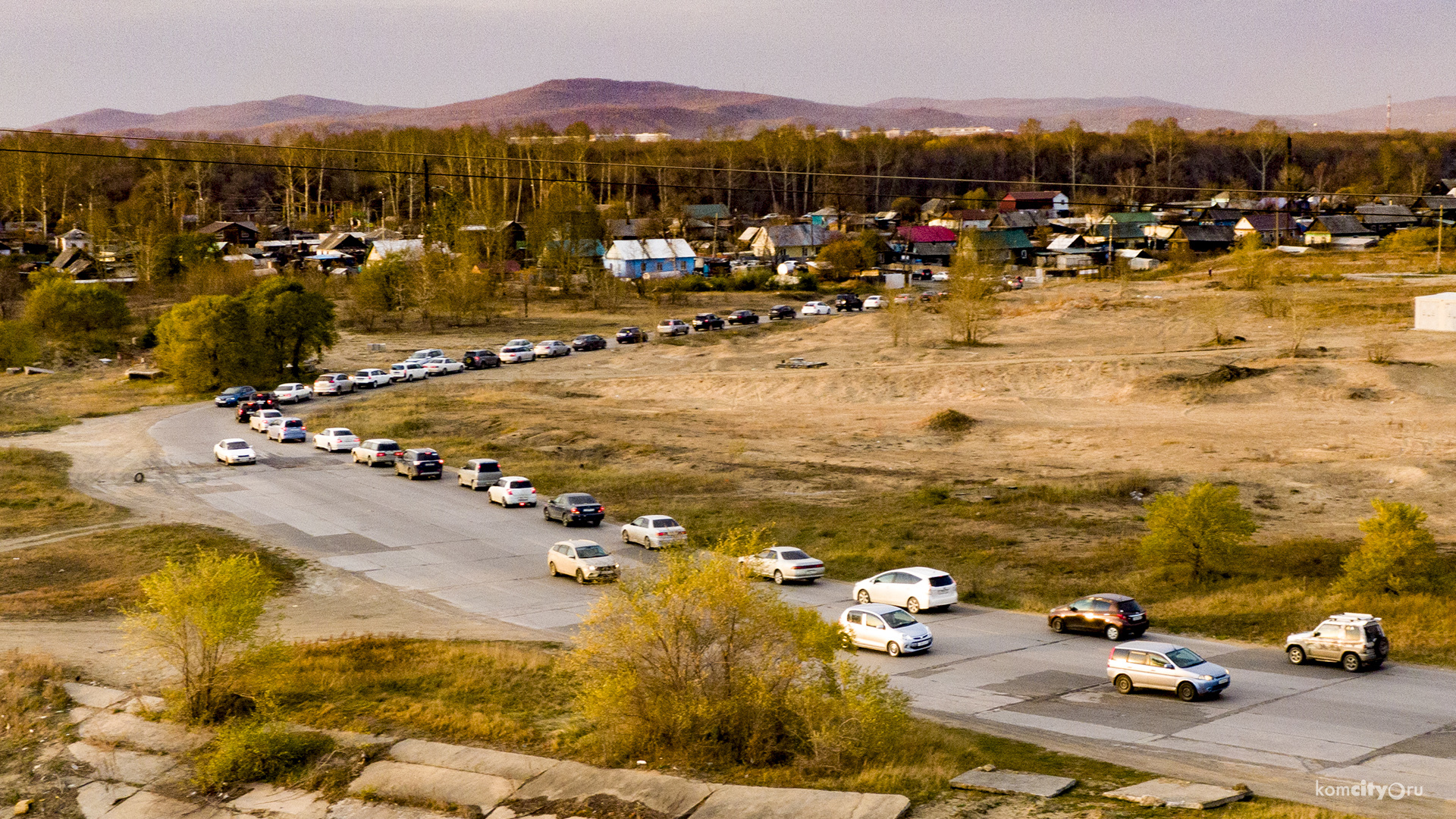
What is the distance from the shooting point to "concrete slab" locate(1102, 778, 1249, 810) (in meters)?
14.9

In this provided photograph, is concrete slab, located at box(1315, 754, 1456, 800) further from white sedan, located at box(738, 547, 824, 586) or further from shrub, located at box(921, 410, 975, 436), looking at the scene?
shrub, located at box(921, 410, 975, 436)

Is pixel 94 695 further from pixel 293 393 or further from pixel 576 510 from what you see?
pixel 293 393

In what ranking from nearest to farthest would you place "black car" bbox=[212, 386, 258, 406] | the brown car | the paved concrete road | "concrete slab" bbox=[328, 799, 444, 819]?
"concrete slab" bbox=[328, 799, 444, 819] → the paved concrete road → the brown car → "black car" bbox=[212, 386, 258, 406]

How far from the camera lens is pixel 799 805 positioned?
49.5 feet

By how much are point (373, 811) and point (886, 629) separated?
1085 centimetres

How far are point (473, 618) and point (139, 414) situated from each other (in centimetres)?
4100

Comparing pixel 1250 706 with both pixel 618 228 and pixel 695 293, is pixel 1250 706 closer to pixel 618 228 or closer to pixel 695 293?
pixel 695 293

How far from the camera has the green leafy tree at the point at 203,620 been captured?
63.9 feet

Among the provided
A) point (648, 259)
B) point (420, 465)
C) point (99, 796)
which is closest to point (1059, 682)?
point (99, 796)

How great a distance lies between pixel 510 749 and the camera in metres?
18.3

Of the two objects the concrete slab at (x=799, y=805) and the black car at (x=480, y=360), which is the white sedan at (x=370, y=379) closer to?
the black car at (x=480, y=360)

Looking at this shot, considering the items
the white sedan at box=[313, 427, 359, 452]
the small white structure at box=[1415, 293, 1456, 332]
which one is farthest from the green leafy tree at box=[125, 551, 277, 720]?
the small white structure at box=[1415, 293, 1456, 332]

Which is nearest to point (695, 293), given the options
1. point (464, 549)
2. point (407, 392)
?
point (407, 392)

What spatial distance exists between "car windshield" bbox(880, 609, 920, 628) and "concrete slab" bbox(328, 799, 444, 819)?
10.5 m
